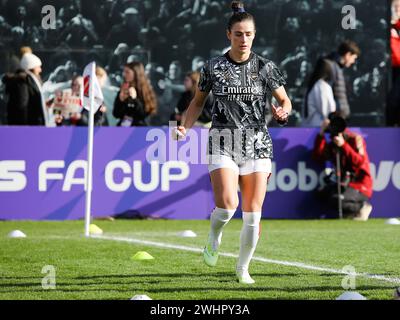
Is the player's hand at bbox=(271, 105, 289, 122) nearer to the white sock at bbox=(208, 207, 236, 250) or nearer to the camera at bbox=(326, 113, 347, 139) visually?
the white sock at bbox=(208, 207, 236, 250)

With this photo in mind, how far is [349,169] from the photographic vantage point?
17.6 meters

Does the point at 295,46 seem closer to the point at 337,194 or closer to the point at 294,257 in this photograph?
the point at 337,194

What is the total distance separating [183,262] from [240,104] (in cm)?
217

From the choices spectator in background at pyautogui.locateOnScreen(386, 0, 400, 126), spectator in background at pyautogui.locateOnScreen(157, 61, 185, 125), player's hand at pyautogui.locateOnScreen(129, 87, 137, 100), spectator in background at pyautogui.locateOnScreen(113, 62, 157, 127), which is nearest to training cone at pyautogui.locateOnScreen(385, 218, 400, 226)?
spectator in background at pyautogui.locateOnScreen(113, 62, 157, 127)

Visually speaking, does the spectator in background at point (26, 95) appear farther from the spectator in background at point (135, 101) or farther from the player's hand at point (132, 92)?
the player's hand at point (132, 92)

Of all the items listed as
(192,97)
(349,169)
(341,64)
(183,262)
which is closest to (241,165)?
(183,262)

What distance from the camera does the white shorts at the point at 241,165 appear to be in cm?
959

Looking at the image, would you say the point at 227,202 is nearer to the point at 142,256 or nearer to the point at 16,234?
the point at 142,256

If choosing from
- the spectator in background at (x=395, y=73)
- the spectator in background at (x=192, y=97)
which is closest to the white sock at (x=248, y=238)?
the spectator in background at (x=192, y=97)

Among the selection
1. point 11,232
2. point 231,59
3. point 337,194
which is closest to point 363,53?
point 337,194

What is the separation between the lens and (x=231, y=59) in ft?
31.9

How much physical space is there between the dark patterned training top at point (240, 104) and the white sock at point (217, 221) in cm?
47
